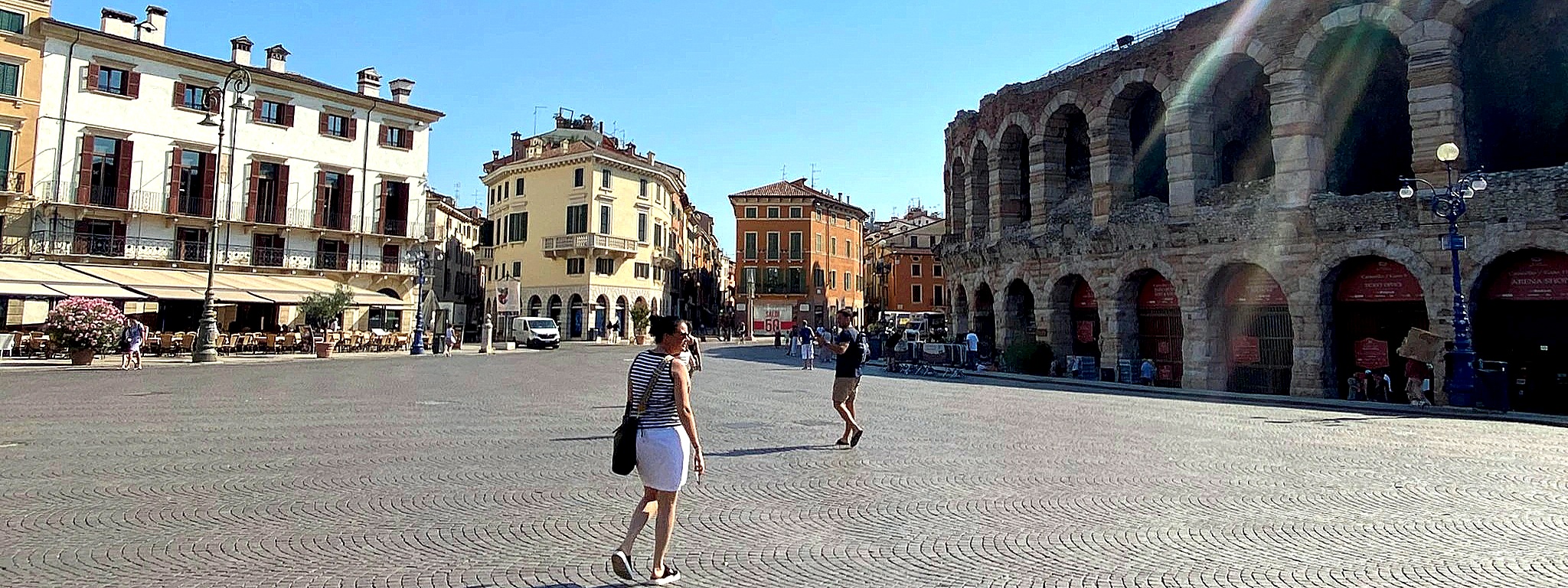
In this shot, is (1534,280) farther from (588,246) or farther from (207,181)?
(588,246)

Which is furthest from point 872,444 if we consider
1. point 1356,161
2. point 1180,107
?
point 1356,161

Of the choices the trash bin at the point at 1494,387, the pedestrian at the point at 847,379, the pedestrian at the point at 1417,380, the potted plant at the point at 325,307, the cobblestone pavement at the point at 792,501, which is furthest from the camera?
the potted plant at the point at 325,307

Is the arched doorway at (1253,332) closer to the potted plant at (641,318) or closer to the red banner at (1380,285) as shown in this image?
the red banner at (1380,285)

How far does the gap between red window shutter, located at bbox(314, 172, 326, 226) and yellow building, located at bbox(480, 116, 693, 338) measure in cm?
1358

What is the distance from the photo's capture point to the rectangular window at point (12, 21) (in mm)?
31047

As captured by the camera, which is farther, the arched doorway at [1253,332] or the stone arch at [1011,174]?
the stone arch at [1011,174]

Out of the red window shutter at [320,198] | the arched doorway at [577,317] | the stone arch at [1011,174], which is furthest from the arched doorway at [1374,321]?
the arched doorway at [577,317]

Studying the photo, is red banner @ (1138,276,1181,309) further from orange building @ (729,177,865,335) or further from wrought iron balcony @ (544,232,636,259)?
orange building @ (729,177,865,335)

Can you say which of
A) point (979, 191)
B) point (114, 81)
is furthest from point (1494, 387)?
point (114, 81)

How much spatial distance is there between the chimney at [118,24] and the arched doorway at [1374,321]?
44.2 metres

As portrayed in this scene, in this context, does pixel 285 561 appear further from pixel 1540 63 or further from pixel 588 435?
pixel 1540 63

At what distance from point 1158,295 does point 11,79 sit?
4058 cm

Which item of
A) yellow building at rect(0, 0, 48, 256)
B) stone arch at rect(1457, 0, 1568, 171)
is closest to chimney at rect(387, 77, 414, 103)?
yellow building at rect(0, 0, 48, 256)

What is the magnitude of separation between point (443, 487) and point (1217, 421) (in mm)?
11441
